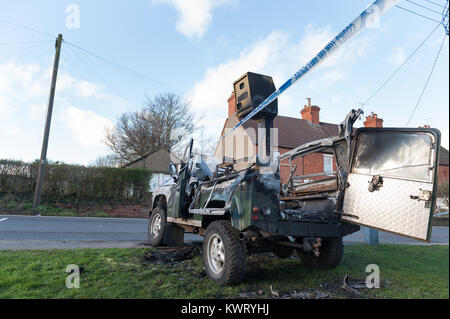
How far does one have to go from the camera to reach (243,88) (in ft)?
16.9

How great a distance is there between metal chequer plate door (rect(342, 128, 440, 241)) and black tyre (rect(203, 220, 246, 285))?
1.47 m

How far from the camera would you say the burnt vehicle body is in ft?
9.11

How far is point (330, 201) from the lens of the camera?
404 centimetres

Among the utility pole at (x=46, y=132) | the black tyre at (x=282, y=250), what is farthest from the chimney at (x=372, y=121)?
the utility pole at (x=46, y=132)

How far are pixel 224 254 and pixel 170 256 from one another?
1.76m

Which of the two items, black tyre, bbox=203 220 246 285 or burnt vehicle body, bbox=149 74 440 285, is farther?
black tyre, bbox=203 220 246 285

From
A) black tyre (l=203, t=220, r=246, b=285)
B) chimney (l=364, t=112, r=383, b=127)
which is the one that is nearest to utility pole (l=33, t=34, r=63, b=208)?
black tyre (l=203, t=220, r=246, b=285)

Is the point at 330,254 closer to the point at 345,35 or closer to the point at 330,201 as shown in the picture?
the point at 330,201

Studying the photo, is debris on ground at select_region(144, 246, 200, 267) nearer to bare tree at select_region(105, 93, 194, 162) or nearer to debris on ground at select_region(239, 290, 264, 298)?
debris on ground at select_region(239, 290, 264, 298)

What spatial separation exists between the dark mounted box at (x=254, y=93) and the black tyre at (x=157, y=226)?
2.73 metres

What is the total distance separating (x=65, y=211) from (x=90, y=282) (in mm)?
12788

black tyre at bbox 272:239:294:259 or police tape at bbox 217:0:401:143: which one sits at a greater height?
police tape at bbox 217:0:401:143

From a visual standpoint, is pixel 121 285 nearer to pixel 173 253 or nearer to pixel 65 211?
pixel 173 253

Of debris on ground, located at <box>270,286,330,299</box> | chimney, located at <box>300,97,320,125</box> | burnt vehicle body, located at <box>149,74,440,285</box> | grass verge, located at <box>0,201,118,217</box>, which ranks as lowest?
debris on ground, located at <box>270,286,330,299</box>
